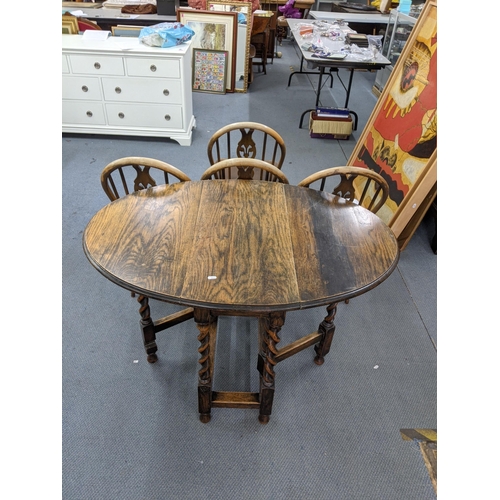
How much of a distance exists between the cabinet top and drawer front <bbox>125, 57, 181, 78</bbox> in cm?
6

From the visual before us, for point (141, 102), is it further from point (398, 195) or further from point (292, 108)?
point (398, 195)

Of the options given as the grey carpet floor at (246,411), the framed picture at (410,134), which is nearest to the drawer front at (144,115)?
the grey carpet floor at (246,411)

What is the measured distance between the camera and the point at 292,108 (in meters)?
4.48

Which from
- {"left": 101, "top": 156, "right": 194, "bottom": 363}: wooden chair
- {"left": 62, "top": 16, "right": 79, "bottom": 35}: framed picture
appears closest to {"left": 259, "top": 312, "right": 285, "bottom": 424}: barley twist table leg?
{"left": 101, "top": 156, "right": 194, "bottom": 363}: wooden chair

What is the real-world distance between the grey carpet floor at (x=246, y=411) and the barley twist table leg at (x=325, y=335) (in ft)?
0.18

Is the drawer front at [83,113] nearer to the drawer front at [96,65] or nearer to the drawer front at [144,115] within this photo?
the drawer front at [144,115]

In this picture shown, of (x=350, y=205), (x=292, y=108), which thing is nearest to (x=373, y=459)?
(x=350, y=205)

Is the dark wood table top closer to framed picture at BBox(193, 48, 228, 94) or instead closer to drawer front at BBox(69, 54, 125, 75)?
drawer front at BBox(69, 54, 125, 75)

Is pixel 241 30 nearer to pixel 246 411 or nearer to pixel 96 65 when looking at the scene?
pixel 96 65

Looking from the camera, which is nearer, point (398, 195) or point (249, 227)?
point (249, 227)

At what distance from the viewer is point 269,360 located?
138cm

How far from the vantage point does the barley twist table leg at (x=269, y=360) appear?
1.23m

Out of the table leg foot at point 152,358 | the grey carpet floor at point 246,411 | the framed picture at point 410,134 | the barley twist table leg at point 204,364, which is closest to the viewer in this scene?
the barley twist table leg at point 204,364

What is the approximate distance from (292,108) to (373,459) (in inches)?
157
